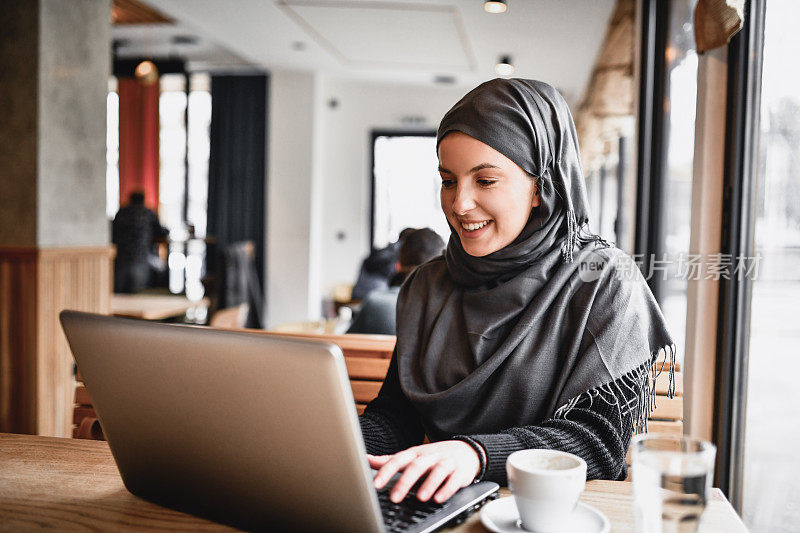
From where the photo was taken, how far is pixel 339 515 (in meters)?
0.65

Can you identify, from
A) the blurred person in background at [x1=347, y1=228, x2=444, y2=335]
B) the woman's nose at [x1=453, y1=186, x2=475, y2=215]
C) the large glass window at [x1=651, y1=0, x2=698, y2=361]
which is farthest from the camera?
the large glass window at [x1=651, y1=0, x2=698, y2=361]

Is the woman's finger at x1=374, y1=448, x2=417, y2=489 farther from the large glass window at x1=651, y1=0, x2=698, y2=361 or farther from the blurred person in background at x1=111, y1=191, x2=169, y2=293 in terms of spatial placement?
the blurred person in background at x1=111, y1=191, x2=169, y2=293

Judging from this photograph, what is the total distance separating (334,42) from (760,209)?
4.52m

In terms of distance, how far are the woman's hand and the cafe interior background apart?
4.48 ft

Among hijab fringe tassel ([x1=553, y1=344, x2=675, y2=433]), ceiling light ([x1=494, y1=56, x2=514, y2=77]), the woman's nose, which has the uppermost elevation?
ceiling light ([x1=494, y1=56, x2=514, y2=77])

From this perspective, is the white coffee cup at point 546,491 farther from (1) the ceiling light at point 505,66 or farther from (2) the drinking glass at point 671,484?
(1) the ceiling light at point 505,66

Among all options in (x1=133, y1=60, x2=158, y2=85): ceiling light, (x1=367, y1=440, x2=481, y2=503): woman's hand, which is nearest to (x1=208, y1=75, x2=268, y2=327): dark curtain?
(x1=133, y1=60, x2=158, y2=85): ceiling light

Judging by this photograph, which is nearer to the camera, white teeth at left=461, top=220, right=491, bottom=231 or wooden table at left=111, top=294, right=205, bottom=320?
white teeth at left=461, top=220, right=491, bottom=231

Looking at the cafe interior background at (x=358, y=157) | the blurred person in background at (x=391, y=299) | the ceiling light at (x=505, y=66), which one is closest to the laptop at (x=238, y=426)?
the cafe interior background at (x=358, y=157)

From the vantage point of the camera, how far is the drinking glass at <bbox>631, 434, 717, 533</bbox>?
23.8 inches

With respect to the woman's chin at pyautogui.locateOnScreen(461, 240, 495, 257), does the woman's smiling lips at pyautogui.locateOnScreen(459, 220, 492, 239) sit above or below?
above

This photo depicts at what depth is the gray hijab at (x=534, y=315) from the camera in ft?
3.82

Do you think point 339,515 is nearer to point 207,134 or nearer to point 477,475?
point 477,475

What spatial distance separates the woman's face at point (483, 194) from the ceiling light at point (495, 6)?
11.1 feet
